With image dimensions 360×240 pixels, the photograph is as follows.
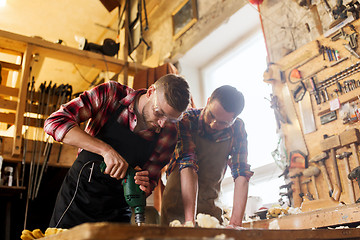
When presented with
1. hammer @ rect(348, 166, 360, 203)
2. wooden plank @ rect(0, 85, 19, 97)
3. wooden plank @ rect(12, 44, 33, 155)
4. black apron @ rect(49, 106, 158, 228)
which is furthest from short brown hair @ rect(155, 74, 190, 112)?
wooden plank @ rect(0, 85, 19, 97)

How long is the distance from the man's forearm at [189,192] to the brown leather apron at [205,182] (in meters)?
0.32

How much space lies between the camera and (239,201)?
1.92 metres

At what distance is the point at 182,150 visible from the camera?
1862mm

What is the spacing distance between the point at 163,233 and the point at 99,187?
35.9 inches

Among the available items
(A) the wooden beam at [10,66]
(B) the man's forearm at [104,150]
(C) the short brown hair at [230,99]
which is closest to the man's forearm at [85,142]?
(B) the man's forearm at [104,150]

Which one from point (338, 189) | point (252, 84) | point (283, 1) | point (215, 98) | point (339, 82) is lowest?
point (338, 189)

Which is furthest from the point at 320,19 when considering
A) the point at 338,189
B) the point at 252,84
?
the point at 338,189

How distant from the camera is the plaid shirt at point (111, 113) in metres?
1.64

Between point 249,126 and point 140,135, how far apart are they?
1.80 m

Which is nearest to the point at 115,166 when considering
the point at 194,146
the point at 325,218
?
the point at 194,146

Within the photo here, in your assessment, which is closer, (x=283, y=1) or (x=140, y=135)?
(x=140, y=135)

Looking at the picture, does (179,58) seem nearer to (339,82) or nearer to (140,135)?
(339,82)

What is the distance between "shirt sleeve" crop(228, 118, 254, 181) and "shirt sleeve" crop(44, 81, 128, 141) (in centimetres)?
75

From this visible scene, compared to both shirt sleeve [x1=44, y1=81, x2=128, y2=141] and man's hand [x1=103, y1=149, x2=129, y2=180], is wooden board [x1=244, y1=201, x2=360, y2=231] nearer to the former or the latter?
man's hand [x1=103, y1=149, x2=129, y2=180]
